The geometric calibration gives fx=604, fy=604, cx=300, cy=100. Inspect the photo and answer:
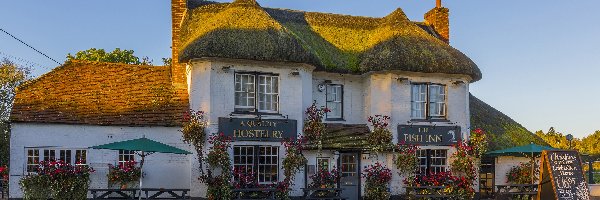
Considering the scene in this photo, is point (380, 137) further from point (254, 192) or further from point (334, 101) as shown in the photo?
point (254, 192)

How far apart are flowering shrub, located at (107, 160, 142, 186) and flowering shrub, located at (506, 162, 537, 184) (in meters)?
12.8

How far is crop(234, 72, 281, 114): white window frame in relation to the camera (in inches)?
727

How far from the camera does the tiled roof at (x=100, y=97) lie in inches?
706

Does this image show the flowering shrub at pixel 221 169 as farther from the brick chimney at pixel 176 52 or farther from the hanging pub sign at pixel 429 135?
the hanging pub sign at pixel 429 135

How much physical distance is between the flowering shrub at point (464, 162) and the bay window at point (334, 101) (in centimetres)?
411

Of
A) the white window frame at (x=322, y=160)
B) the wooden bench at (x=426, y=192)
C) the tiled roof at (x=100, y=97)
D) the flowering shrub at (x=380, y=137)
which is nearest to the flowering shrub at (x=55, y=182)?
the tiled roof at (x=100, y=97)

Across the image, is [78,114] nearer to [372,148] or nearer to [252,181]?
[252,181]

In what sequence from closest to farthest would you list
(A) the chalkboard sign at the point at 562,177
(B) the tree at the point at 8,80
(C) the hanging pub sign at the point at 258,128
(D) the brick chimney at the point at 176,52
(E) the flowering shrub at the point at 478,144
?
1. (A) the chalkboard sign at the point at 562,177
2. (C) the hanging pub sign at the point at 258,128
3. (E) the flowering shrub at the point at 478,144
4. (D) the brick chimney at the point at 176,52
5. (B) the tree at the point at 8,80

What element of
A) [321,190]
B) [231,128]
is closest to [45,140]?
[231,128]

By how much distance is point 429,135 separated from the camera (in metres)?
20.4

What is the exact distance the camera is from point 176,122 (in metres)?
18.5

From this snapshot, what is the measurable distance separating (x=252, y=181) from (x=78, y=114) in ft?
18.3

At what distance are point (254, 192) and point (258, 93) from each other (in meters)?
3.05

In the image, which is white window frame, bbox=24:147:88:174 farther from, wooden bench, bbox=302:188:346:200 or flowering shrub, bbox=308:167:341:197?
flowering shrub, bbox=308:167:341:197
